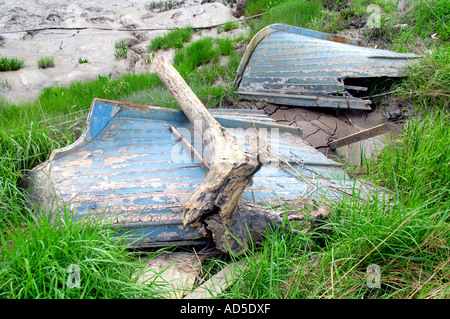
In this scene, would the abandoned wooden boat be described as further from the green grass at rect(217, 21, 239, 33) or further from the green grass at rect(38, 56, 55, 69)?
the green grass at rect(38, 56, 55, 69)

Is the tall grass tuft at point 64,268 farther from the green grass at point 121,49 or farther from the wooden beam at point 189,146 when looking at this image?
the green grass at point 121,49

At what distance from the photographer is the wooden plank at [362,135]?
3.97 metres

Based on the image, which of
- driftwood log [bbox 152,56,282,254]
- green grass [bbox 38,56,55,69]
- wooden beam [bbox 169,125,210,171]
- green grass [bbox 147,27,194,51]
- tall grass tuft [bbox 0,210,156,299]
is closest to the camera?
tall grass tuft [bbox 0,210,156,299]

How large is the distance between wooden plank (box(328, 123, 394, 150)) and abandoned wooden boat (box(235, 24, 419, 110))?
24.4 inches

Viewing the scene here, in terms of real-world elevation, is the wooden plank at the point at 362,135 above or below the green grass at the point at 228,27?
below

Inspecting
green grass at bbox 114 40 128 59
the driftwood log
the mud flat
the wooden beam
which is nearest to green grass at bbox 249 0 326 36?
the mud flat

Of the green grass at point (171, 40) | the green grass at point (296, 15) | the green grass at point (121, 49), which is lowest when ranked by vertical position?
the green grass at point (121, 49)

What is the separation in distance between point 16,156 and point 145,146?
3.84 feet

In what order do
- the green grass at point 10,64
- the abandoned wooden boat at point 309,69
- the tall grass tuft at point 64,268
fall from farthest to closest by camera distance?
the green grass at point 10,64
the abandoned wooden boat at point 309,69
the tall grass tuft at point 64,268

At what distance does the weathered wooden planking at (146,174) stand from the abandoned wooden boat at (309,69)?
4.68 ft

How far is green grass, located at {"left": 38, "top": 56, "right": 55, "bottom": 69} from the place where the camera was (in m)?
6.00

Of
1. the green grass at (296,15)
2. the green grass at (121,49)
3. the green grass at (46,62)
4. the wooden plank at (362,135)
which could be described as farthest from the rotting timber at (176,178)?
the green grass at (296,15)

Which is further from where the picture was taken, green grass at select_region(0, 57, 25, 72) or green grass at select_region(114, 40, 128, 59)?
green grass at select_region(114, 40, 128, 59)

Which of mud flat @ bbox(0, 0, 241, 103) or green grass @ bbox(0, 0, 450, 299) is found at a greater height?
mud flat @ bbox(0, 0, 241, 103)
